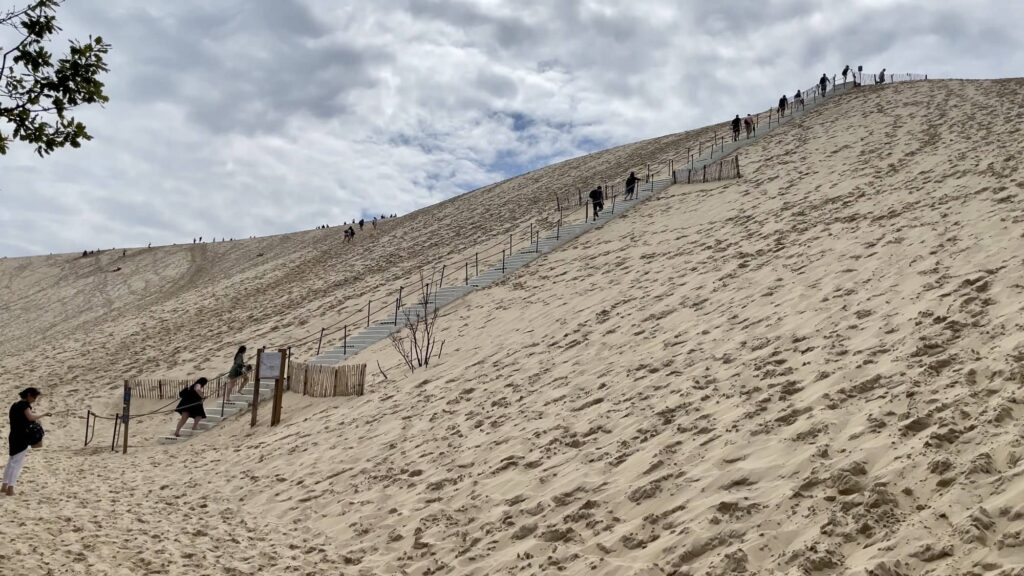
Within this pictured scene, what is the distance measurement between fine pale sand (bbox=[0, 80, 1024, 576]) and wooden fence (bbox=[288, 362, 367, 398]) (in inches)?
12.6

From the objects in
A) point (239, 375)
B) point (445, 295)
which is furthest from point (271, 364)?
point (445, 295)

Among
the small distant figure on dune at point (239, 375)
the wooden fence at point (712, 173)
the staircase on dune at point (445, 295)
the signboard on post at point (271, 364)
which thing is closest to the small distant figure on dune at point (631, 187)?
the staircase on dune at point (445, 295)

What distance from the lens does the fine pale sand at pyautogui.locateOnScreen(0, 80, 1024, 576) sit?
4320 millimetres

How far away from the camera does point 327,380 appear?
477 inches

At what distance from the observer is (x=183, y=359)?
768 inches

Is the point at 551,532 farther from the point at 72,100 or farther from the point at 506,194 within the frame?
the point at 506,194

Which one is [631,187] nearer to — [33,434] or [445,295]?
[445,295]

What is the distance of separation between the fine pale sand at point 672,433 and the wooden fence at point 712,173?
19.5 ft

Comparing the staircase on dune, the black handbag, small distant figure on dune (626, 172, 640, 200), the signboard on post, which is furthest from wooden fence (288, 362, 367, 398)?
small distant figure on dune (626, 172, 640, 200)

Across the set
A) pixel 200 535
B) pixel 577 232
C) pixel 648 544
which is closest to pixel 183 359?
pixel 577 232

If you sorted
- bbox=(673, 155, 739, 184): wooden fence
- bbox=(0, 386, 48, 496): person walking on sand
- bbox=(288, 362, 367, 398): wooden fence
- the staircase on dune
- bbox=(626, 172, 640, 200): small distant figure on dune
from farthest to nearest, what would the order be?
1. bbox=(626, 172, 640, 200): small distant figure on dune
2. bbox=(673, 155, 739, 184): wooden fence
3. the staircase on dune
4. bbox=(288, 362, 367, 398): wooden fence
5. bbox=(0, 386, 48, 496): person walking on sand

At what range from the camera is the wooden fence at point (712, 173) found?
2260 cm

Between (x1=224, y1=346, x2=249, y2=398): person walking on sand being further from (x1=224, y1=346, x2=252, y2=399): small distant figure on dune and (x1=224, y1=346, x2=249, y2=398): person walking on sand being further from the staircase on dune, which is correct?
the staircase on dune

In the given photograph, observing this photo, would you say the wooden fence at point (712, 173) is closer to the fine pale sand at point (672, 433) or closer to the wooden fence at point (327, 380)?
the fine pale sand at point (672, 433)
